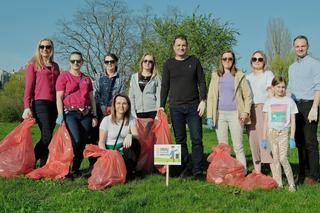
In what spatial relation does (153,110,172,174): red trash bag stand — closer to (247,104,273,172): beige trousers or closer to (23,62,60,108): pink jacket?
(247,104,273,172): beige trousers

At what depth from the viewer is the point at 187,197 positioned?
527 centimetres

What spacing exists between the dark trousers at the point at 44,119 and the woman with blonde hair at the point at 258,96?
3162mm

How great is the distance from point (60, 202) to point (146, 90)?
2.54 m

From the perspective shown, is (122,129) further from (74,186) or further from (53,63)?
(53,63)

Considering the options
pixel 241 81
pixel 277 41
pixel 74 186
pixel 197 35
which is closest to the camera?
pixel 74 186

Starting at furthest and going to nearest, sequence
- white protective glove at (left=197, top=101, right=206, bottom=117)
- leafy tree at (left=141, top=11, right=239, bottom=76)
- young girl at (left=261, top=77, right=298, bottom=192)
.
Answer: leafy tree at (left=141, top=11, right=239, bottom=76) < white protective glove at (left=197, top=101, right=206, bottom=117) < young girl at (left=261, top=77, right=298, bottom=192)

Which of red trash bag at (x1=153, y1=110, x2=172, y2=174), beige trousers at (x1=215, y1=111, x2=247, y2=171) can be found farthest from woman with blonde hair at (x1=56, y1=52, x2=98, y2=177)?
beige trousers at (x1=215, y1=111, x2=247, y2=171)

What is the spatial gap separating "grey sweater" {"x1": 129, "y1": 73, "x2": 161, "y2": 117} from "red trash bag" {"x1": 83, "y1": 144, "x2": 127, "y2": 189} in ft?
3.74

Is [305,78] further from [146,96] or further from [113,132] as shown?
[113,132]

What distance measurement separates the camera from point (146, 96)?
693 cm

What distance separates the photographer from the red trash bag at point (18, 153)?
6562 mm

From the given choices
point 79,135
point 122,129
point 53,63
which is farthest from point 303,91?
point 53,63

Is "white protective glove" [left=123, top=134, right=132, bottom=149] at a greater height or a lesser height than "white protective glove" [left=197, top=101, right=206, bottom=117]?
lesser

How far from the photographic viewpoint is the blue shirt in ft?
20.4
